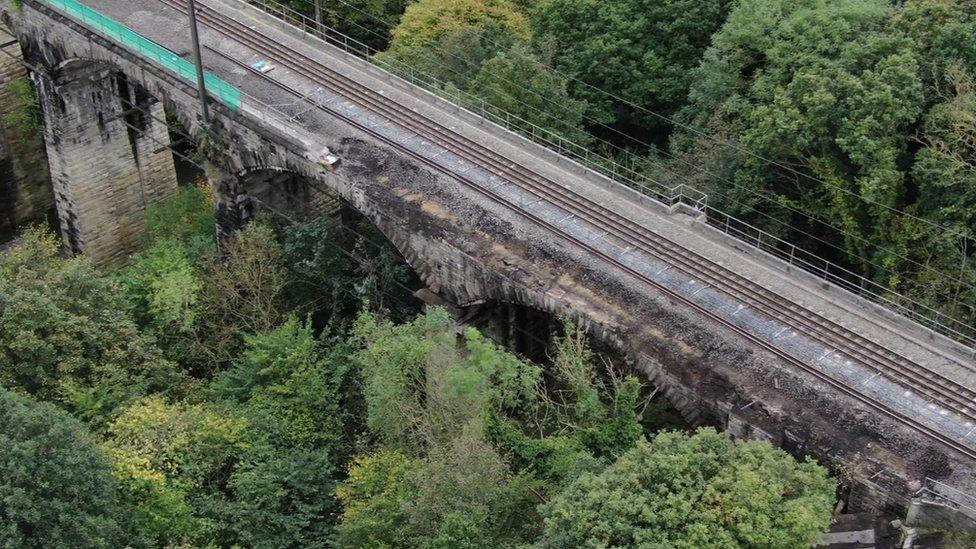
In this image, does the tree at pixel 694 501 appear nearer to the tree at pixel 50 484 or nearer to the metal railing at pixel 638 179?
the tree at pixel 50 484

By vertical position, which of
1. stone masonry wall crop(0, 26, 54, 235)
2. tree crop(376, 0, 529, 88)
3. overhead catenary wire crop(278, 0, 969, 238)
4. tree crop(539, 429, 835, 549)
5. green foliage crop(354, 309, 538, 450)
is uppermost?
tree crop(376, 0, 529, 88)

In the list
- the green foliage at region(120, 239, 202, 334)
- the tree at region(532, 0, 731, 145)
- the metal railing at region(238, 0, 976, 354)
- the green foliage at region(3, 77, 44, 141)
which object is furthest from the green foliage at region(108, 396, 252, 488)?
the tree at region(532, 0, 731, 145)

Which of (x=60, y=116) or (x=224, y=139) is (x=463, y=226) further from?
(x=60, y=116)

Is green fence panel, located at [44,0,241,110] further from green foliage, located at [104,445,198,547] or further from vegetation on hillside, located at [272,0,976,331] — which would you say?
green foliage, located at [104,445,198,547]

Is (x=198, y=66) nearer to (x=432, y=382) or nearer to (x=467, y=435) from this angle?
(x=432, y=382)

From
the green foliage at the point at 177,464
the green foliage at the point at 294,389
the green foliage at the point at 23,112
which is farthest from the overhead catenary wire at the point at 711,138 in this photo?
the green foliage at the point at 177,464

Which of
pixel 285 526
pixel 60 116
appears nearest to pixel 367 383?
pixel 285 526
